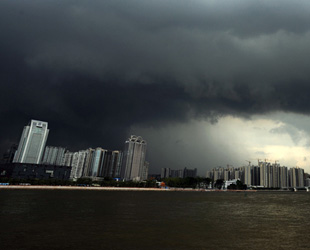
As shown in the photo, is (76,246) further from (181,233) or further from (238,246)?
(238,246)

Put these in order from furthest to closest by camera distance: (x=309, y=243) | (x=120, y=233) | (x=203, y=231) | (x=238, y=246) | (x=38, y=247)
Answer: (x=203, y=231)
(x=120, y=233)
(x=309, y=243)
(x=238, y=246)
(x=38, y=247)

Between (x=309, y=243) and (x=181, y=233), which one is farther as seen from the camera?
(x=181, y=233)

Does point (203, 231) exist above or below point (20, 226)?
above

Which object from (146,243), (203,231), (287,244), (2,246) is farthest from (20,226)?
(287,244)

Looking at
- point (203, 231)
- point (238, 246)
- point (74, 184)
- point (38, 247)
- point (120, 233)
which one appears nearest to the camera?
point (38, 247)

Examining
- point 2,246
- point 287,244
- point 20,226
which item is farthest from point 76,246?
point 287,244

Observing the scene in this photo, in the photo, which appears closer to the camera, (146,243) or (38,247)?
(38,247)

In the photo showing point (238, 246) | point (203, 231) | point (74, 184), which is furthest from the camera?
point (74, 184)

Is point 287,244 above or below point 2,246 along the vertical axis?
above

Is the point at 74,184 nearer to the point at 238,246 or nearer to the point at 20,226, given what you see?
the point at 20,226
